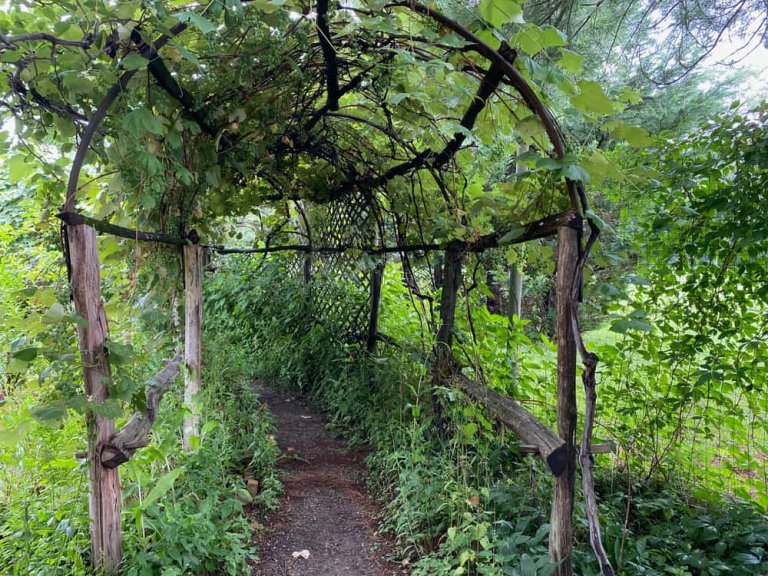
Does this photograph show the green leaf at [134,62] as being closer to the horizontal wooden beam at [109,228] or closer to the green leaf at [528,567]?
the horizontal wooden beam at [109,228]

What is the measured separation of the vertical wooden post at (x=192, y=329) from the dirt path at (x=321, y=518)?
2.50ft

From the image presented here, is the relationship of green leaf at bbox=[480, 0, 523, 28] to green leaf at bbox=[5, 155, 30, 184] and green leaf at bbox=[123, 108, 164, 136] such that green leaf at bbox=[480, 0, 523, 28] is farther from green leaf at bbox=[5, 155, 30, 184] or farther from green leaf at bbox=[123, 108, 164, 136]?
green leaf at bbox=[5, 155, 30, 184]

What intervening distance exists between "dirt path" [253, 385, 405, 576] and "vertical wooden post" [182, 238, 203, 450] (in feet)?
2.50

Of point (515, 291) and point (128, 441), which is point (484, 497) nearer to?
point (128, 441)

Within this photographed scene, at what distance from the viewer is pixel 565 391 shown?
1627 millimetres

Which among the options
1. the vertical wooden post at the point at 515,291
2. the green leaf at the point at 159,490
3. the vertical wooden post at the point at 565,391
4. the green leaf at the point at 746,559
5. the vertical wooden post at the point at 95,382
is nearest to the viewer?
the vertical wooden post at the point at 95,382

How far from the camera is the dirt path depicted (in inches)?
89.4

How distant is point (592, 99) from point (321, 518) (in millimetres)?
2556

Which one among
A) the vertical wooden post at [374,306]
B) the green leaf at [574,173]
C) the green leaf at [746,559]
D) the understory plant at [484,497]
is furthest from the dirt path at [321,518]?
the green leaf at [574,173]

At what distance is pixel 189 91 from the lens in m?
1.91

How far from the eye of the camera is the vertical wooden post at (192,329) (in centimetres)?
272

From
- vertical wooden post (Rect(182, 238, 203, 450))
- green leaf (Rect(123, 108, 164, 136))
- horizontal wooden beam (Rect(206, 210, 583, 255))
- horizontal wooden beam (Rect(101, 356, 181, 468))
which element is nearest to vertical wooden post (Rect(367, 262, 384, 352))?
horizontal wooden beam (Rect(206, 210, 583, 255))

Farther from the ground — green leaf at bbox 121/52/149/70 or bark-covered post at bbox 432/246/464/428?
green leaf at bbox 121/52/149/70

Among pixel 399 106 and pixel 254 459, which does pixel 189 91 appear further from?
pixel 254 459
